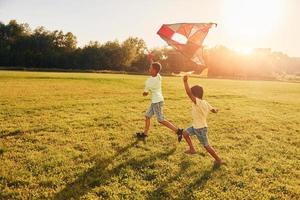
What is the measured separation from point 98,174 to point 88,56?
9312 cm

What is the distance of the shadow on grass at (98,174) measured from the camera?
19.1 ft

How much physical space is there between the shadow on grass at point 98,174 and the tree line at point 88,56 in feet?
264

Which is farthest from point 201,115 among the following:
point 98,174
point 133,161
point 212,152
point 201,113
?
point 98,174

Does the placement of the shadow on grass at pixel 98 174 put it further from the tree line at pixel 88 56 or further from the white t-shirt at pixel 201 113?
the tree line at pixel 88 56

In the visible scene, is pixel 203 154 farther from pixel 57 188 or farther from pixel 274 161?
pixel 57 188

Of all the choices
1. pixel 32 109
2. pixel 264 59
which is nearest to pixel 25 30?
pixel 264 59

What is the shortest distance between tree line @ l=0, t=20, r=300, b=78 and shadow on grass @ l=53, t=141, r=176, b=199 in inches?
3165

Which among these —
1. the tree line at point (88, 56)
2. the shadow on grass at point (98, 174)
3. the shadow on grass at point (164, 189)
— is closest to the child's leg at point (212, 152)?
the shadow on grass at point (164, 189)

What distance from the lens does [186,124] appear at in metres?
13.0

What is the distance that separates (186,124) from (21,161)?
7.33 m

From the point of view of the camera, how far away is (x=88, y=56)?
9669 cm

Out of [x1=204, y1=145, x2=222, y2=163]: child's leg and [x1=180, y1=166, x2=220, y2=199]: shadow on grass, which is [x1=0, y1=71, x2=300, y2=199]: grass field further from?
[x1=204, y1=145, x2=222, y2=163]: child's leg

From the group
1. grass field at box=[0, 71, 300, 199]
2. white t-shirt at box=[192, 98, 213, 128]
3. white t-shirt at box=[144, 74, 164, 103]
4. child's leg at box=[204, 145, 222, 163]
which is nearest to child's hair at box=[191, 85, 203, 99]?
white t-shirt at box=[192, 98, 213, 128]

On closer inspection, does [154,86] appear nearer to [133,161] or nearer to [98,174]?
[133,161]
